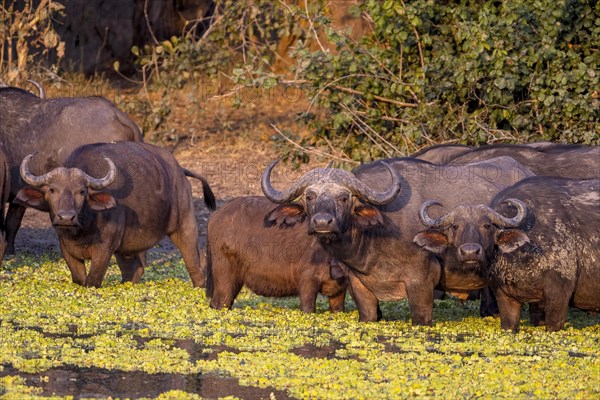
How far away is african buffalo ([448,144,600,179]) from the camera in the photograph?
38.9 feet

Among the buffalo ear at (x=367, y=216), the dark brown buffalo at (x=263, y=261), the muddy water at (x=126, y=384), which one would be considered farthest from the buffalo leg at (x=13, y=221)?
the muddy water at (x=126, y=384)

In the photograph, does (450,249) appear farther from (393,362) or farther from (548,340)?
(393,362)

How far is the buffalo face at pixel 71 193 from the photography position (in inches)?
433

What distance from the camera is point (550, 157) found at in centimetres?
1217

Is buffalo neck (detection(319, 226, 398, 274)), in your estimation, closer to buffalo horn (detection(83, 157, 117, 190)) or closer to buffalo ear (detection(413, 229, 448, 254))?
buffalo ear (detection(413, 229, 448, 254))

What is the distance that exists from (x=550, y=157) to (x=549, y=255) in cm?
298

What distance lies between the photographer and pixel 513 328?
9.62 m

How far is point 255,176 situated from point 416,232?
808cm

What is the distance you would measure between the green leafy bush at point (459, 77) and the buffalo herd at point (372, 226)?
274 centimetres

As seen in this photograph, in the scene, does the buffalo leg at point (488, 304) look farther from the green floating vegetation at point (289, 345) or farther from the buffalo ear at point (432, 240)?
the buffalo ear at point (432, 240)

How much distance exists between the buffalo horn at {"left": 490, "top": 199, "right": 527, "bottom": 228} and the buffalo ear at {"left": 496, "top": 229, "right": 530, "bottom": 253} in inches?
2.2

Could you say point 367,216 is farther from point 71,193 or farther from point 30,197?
point 30,197

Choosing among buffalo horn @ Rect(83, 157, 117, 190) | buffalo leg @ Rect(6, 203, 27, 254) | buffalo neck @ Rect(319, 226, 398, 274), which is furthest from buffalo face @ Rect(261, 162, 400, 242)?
buffalo leg @ Rect(6, 203, 27, 254)

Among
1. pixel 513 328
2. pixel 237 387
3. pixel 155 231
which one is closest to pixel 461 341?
pixel 513 328
